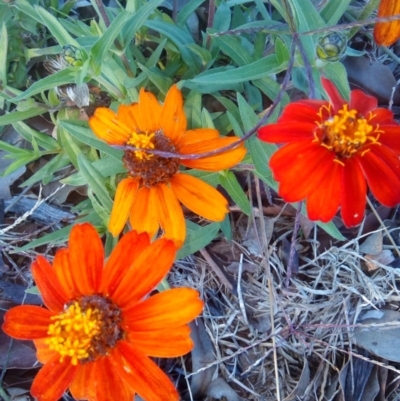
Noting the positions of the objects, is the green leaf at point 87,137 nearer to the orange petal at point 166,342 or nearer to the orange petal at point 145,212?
the orange petal at point 145,212

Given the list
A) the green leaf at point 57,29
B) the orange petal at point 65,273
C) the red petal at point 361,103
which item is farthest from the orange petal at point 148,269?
the green leaf at point 57,29

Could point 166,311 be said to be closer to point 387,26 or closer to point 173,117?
point 173,117

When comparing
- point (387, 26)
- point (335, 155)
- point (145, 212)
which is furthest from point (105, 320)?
point (387, 26)

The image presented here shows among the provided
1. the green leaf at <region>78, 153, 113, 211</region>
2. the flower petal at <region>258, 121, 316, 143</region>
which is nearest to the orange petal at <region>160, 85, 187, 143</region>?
the green leaf at <region>78, 153, 113, 211</region>

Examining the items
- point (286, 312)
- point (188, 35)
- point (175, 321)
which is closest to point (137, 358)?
point (175, 321)

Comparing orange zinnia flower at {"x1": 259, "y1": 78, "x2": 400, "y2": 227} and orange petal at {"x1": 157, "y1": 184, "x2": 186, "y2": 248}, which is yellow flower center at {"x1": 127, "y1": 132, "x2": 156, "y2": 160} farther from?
orange zinnia flower at {"x1": 259, "y1": 78, "x2": 400, "y2": 227}

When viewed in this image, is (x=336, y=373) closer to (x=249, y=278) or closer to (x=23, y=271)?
(x=249, y=278)
